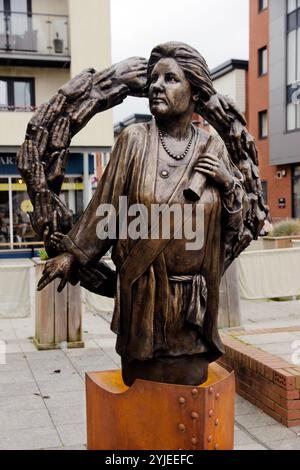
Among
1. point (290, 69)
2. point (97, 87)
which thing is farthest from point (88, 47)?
point (97, 87)

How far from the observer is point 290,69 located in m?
21.9

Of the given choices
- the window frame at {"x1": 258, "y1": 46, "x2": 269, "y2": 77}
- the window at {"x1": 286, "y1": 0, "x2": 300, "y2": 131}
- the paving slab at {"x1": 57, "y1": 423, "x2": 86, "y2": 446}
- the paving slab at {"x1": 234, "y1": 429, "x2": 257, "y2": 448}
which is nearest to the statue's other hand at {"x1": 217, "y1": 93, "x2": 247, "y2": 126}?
the paving slab at {"x1": 234, "y1": 429, "x2": 257, "y2": 448}

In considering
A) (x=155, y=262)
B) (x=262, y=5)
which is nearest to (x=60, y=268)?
(x=155, y=262)

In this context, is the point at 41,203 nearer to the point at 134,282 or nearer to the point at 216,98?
the point at 134,282

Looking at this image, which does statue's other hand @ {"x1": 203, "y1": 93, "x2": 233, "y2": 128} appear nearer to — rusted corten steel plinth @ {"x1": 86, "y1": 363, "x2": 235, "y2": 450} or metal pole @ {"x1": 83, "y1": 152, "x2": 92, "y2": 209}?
rusted corten steel plinth @ {"x1": 86, "y1": 363, "x2": 235, "y2": 450}

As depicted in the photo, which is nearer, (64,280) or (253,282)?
(64,280)

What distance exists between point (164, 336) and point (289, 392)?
199 cm

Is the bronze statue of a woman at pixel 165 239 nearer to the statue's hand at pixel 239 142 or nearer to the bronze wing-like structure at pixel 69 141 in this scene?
the bronze wing-like structure at pixel 69 141

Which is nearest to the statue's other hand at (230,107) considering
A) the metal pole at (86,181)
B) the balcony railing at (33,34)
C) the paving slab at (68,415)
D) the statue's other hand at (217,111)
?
the statue's other hand at (217,111)

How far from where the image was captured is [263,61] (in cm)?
2439

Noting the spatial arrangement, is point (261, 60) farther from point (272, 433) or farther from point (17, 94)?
point (272, 433)

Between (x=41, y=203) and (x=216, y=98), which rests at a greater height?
(x=216, y=98)

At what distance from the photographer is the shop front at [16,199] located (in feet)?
53.9

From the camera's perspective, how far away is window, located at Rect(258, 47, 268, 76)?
79.1 ft
